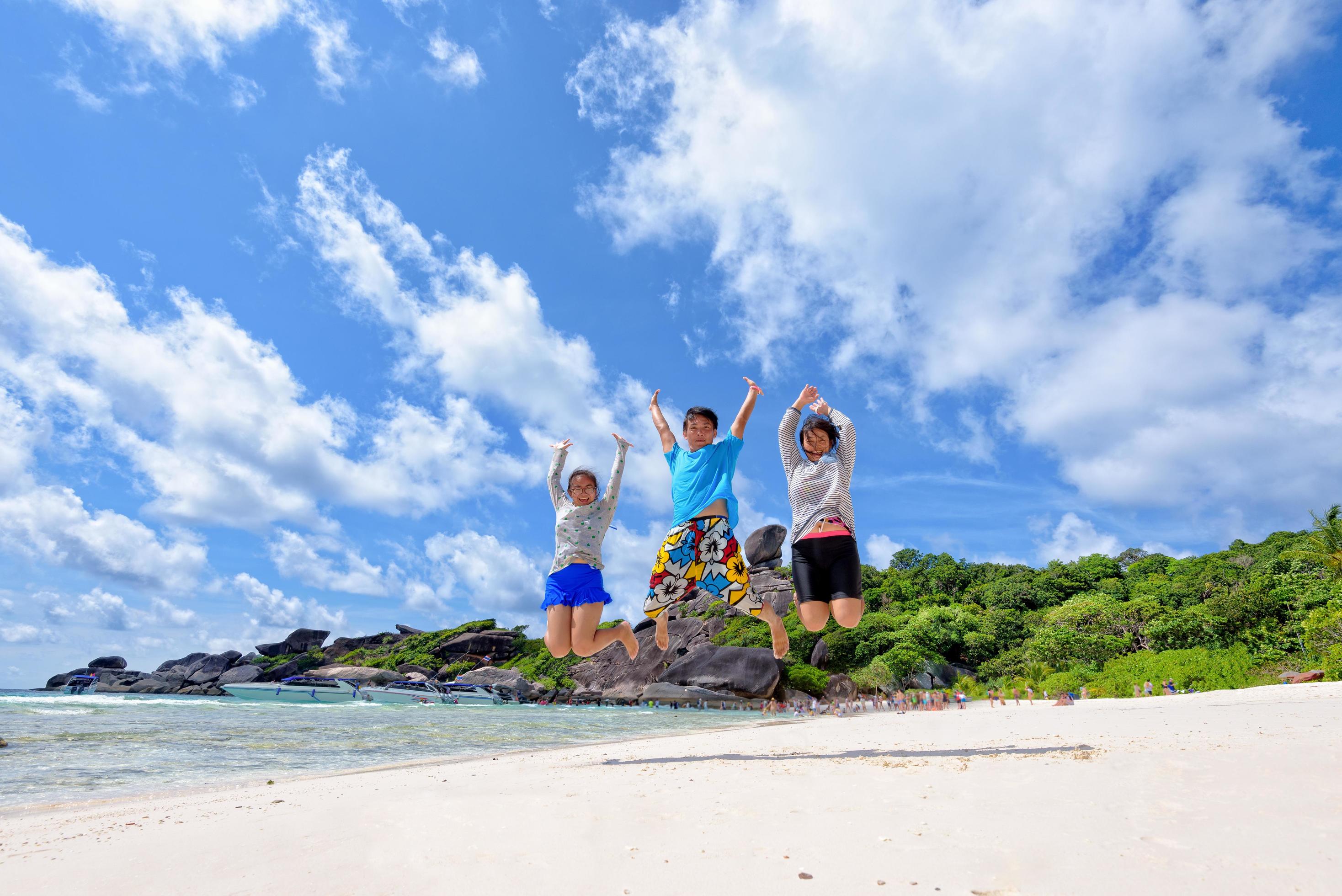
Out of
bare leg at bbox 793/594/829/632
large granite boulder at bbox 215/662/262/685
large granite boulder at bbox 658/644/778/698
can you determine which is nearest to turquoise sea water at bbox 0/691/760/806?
bare leg at bbox 793/594/829/632

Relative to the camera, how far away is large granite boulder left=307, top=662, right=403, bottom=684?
210 ft

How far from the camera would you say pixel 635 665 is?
185 feet

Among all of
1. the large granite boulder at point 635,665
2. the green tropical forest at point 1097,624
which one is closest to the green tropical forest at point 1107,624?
the green tropical forest at point 1097,624

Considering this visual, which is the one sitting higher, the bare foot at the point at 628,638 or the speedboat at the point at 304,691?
the bare foot at the point at 628,638

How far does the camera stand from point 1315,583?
97.1 feet

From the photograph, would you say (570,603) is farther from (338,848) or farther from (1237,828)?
(1237,828)

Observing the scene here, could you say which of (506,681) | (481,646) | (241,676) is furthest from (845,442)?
(241,676)

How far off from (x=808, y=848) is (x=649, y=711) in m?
39.9

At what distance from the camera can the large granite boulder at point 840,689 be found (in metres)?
40.7

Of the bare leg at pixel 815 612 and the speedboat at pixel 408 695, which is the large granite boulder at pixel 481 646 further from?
the bare leg at pixel 815 612

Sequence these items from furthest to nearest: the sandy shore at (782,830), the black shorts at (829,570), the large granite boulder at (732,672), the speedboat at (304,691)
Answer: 1. the speedboat at (304,691)
2. the large granite boulder at (732,672)
3. the black shorts at (829,570)
4. the sandy shore at (782,830)

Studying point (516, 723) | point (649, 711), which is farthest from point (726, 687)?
point (516, 723)

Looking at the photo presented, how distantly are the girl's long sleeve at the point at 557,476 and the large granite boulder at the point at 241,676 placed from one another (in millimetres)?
82297

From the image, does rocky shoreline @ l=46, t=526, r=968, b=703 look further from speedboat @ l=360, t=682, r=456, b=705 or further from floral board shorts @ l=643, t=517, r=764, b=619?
floral board shorts @ l=643, t=517, r=764, b=619
